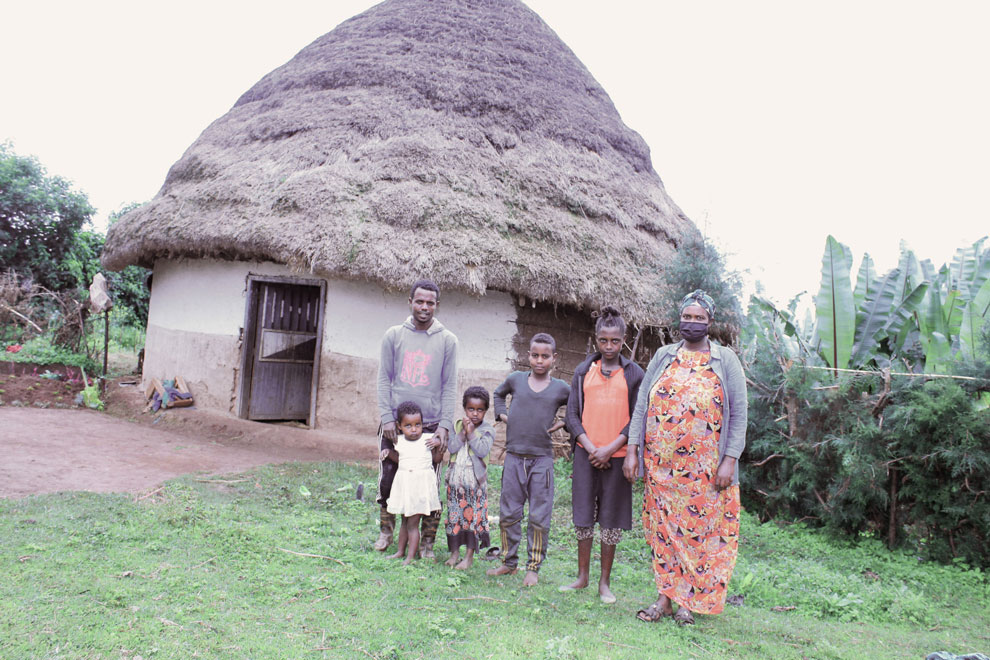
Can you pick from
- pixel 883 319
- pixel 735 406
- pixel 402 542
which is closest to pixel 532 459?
pixel 402 542

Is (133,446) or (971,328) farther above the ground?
(971,328)

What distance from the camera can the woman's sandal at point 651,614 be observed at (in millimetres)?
2693

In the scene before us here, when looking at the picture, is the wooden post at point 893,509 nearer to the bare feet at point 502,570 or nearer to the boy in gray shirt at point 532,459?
the boy in gray shirt at point 532,459

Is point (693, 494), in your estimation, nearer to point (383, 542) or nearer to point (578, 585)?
point (578, 585)

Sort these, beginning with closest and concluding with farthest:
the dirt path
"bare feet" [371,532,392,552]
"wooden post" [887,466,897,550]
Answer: "bare feet" [371,532,392,552]
"wooden post" [887,466,897,550]
the dirt path

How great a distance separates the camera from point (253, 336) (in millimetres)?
7191

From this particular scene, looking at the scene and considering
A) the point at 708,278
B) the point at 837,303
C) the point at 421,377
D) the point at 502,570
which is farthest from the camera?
the point at 708,278

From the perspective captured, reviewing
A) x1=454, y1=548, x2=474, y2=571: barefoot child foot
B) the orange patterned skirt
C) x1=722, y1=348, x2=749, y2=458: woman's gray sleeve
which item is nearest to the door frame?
x1=454, y1=548, x2=474, y2=571: barefoot child foot

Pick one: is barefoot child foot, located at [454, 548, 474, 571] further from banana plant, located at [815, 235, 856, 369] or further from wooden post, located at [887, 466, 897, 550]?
banana plant, located at [815, 235, 856, 369]

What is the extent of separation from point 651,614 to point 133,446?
16.3ft

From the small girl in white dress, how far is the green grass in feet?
0.90

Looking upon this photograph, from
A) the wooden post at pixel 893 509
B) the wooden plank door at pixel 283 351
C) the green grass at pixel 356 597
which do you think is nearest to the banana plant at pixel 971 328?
the wooden post at pixel 893 509

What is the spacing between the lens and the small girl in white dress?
10.3 feet

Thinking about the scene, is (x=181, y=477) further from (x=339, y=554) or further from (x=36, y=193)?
(x=36, y=193)
